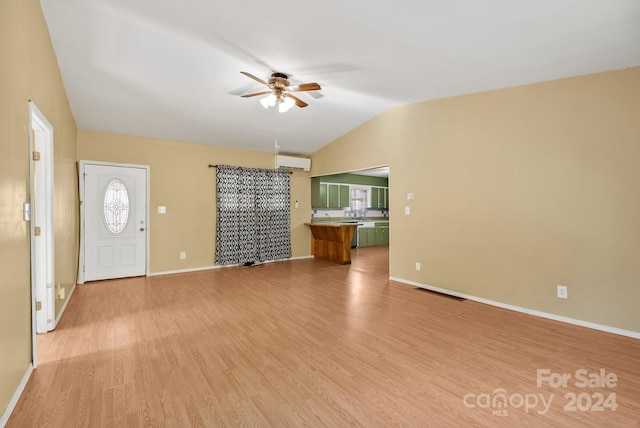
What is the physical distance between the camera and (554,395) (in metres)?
→ 1.95

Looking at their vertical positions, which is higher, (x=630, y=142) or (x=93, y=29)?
(x=93, y=29)

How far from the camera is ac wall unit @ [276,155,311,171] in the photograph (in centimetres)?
666

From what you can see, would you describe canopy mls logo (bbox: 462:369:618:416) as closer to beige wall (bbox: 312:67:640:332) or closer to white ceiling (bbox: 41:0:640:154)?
beige wall (bbox: 312:67:640:332)

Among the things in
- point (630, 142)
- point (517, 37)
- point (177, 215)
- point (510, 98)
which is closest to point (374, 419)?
point (517, 37)

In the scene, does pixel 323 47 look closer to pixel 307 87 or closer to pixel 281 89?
pixel 307 87

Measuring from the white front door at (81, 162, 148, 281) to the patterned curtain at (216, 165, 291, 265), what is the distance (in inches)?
54.4

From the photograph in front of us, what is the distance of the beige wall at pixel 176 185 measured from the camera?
16.6 feet

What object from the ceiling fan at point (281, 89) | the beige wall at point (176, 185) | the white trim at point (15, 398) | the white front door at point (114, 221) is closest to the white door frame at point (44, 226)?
the white trim at point (15, 398)

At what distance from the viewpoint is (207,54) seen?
316 cm

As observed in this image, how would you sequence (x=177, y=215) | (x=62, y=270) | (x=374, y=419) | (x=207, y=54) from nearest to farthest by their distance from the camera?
1. (x=374, y=419)
2. (x=207, y=54)
3. (x=62, y=270)
4. (x=177, y=215)

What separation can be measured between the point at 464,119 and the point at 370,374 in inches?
140

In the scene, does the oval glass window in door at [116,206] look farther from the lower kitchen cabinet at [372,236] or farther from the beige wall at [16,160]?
the lower kitchen cabinet at [372,236]

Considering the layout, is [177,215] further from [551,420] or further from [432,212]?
[551,420]

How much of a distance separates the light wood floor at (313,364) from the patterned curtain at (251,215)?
2.20m
